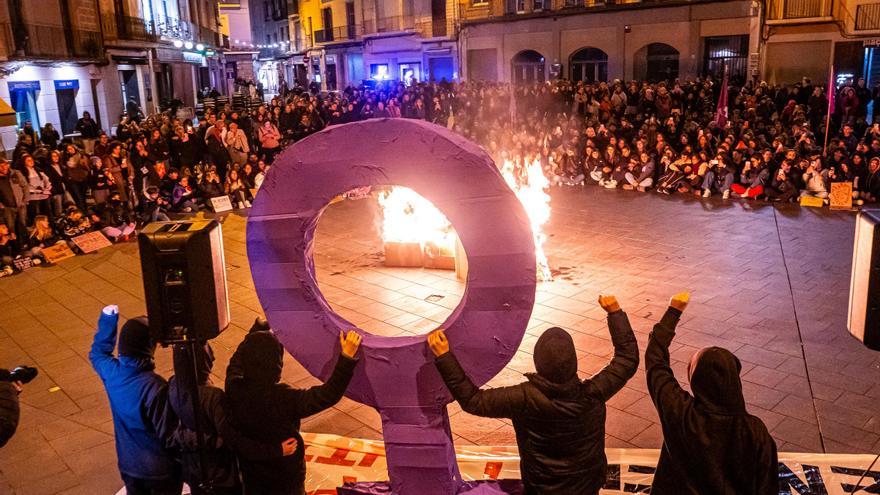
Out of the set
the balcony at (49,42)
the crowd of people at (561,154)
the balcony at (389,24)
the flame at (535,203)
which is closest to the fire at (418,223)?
the flame at (535,203)

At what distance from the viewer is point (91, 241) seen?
1320 centimetres

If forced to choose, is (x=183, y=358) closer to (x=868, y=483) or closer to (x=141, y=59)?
(x=868, y=483)

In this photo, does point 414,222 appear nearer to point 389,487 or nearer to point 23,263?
point 389,487

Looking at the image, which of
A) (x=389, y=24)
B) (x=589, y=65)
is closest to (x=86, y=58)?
(x=589, y=65)

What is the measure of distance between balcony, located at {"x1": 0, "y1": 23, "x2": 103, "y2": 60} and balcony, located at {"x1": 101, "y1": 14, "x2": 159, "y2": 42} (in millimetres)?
1105

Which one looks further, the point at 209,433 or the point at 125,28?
the point at 125,28

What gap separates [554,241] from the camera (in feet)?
40.8

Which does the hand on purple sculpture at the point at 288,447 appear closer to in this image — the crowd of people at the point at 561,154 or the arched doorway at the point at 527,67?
the crowd of people at the point at 561,154

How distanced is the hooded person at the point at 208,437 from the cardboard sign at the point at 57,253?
31.5 ft

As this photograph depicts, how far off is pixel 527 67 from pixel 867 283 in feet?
105

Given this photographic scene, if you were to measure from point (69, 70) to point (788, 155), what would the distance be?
2479cm

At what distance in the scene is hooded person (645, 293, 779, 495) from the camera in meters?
3.29

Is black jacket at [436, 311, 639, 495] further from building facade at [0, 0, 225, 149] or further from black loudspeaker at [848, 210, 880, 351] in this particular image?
building facade at [0, 0, 225, 149]

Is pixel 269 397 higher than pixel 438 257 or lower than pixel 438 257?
higher
